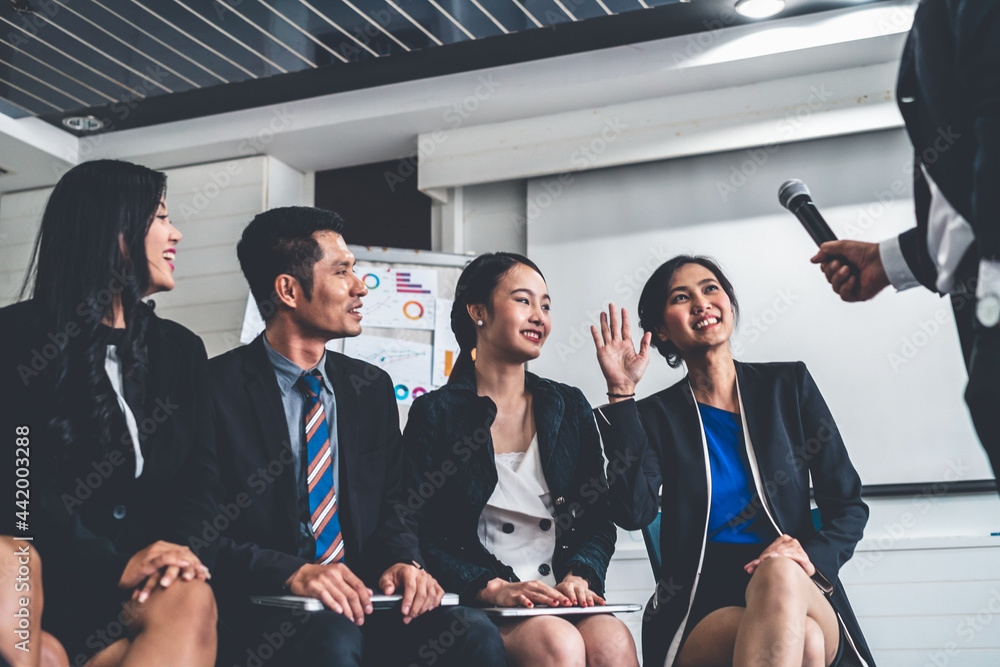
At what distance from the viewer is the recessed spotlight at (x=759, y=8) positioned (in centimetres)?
346

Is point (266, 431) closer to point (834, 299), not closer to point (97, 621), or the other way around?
point (97, 621)

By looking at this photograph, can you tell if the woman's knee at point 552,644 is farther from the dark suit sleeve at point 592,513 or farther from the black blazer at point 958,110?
the black blazer at point 958,110

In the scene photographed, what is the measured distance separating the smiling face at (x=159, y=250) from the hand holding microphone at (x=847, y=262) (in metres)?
1.31

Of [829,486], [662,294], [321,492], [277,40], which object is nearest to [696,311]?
[662,294]

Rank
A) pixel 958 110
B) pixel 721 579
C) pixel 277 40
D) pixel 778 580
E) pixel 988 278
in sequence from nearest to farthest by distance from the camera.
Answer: pixel 988 278 → pixel 958 110 → pixel 778 580 → pixel 721 579 → pixel 277 40

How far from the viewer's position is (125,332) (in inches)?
68.9

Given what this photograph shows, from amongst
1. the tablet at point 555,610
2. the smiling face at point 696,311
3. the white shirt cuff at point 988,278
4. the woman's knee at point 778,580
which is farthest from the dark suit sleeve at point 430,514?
the white shirt cuff at point 988,278

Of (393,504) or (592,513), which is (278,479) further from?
(592,513)

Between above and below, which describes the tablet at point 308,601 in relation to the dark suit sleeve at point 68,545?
below

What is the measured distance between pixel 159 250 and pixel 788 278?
8.96 ft

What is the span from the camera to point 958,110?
1.21 m

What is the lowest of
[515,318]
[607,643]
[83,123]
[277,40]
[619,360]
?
[607,643]

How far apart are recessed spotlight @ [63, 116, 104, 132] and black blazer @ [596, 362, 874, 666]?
11.4 ft

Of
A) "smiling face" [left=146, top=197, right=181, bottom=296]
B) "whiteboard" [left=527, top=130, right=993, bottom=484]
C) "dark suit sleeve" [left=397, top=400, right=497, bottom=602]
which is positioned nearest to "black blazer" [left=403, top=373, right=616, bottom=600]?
"dark suit sleeve" [left=397, top=400, right=497, bottom=602]
